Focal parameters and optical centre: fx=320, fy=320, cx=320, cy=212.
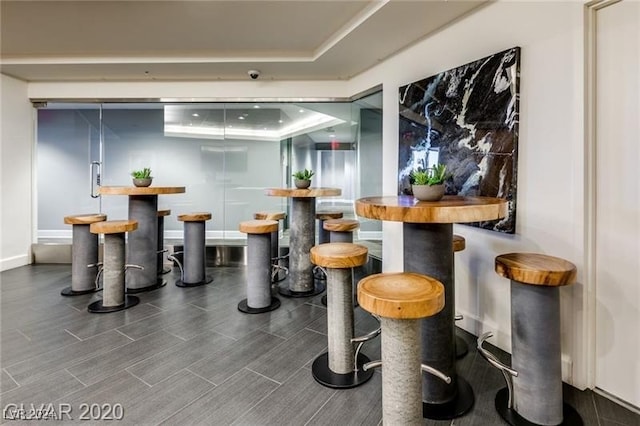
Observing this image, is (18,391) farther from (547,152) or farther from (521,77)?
(521,77)

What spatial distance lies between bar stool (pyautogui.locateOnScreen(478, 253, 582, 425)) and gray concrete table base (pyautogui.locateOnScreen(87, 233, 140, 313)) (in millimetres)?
3129

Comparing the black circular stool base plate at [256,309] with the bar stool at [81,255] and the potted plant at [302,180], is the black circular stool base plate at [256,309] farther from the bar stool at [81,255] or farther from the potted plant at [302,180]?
the bar stool at [81,255]

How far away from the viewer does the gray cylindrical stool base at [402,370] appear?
4.36 feet

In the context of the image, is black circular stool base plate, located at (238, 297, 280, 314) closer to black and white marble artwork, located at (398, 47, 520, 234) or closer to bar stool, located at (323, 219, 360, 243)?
bar stool, located at (323, 219, 360, 243)

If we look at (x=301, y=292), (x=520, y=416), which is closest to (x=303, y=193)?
(x=301, y=292)

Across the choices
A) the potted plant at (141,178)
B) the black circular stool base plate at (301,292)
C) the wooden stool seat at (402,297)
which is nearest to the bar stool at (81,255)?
the potted plant at (141,178)

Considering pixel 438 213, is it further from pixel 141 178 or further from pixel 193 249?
pixel 141 178

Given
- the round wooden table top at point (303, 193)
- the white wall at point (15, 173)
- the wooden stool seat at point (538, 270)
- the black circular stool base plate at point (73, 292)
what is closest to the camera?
the wooden stool seat at point (538, 270)

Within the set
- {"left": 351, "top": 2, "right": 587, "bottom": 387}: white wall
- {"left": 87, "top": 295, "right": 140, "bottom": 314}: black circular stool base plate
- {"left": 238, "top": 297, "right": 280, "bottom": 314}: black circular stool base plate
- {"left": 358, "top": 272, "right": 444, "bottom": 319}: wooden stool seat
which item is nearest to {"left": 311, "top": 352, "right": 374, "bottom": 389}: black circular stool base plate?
{"left": 358, "top": 272, "right": 444, "bottom": 319}: wooden stool seat

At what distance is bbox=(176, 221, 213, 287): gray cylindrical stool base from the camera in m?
3.72

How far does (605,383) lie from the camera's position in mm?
1830

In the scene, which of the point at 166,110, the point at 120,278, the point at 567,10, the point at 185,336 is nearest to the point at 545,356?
the point at 567,10

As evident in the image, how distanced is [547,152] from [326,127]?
3511 millimetres

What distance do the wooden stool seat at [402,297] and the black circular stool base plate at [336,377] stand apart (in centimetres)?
80
